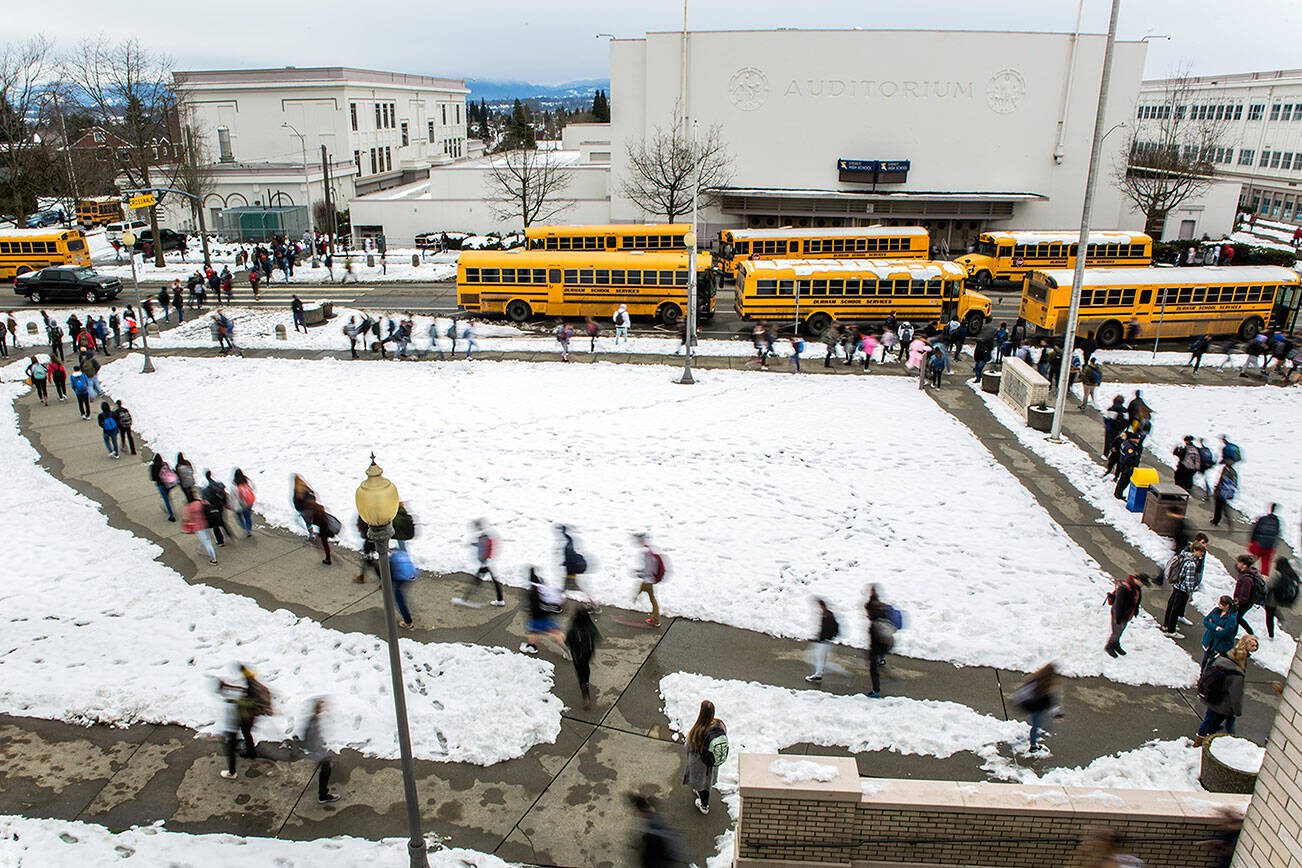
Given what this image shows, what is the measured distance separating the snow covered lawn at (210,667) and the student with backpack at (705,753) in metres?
2.10

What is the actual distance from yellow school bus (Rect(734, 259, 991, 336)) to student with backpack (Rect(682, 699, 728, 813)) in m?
24.2

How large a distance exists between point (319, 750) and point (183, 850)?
1488 mm

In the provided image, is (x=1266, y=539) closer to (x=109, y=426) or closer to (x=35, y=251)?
(x=109, y=426)

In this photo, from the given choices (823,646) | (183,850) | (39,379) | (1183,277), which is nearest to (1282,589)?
(823,646)

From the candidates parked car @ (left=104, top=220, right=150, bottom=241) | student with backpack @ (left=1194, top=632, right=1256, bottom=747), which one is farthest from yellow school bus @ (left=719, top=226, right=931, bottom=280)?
parked car @ (left=104, top=220, right=150, bottom=241)

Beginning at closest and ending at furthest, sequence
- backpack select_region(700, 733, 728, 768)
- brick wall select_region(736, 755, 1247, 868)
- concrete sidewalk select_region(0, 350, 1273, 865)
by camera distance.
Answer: brick wall select_region(736, 755, 1247, 868), backpack select_region(700, 733, 728, 768), concrete sidewalk select_region(0, 350, 1273, 865)

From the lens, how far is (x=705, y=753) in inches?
345

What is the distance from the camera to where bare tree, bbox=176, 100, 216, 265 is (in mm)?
45719

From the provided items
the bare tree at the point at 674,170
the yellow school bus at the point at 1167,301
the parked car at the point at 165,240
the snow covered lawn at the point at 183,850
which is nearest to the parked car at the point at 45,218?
the parked car at the point at 165,240

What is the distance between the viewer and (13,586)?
44.6 ft

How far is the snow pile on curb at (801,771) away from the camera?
24.5 feet

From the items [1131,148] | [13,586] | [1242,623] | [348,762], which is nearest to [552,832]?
[348,762]

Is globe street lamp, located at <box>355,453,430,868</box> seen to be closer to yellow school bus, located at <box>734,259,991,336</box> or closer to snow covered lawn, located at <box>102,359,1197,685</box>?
snow covered lawn, located at <box>102,359,1197,685</box>

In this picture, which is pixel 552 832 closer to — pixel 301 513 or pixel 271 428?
pixel 301 513
